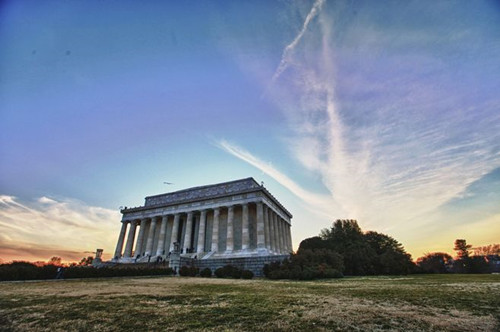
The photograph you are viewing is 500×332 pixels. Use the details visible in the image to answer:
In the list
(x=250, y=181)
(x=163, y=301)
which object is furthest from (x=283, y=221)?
(x=163, y=301)

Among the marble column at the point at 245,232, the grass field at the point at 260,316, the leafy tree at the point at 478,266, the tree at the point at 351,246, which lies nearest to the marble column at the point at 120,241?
the marble column at the point at 245,232

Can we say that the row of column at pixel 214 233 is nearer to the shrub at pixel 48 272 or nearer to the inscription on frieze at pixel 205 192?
the inscription on frieze at pixel 205 192

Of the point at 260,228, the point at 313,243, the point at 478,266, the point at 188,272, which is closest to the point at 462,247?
the point at 478,266

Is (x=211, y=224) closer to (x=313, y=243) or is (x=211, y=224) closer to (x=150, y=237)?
(x=150, y=237)

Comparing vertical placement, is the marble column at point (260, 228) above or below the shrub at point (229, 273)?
above

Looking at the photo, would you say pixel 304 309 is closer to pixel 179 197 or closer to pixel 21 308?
pixel 21 308

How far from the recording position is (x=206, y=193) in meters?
51.9

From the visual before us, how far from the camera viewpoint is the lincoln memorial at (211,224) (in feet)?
138

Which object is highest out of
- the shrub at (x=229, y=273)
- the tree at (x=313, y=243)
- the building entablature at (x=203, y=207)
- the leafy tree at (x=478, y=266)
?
the building entablature at (x=203, y=207)

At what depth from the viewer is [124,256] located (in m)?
51.2

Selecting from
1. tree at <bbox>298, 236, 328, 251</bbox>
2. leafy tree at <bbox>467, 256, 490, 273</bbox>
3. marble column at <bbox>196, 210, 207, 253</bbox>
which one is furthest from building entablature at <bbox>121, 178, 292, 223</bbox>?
leafy tree at <bbox>467, 256, 490, 273</bbox>

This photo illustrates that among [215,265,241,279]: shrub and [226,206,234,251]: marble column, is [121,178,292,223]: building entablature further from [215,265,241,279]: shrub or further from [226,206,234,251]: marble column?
[215,265,241,279]: shrub

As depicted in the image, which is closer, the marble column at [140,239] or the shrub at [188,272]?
the shrub at [188,272]

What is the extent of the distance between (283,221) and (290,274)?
32869 millimetres
